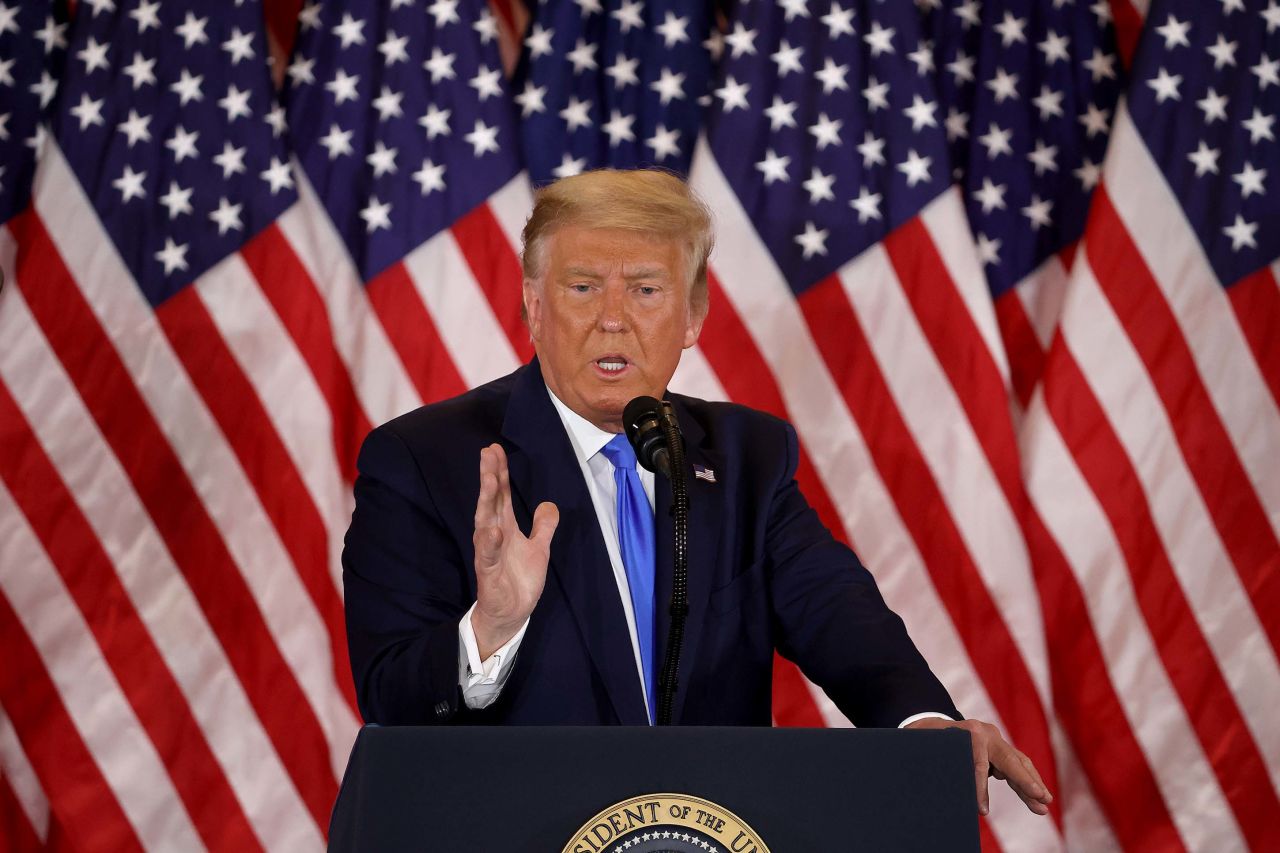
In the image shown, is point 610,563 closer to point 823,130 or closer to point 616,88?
point 823,130

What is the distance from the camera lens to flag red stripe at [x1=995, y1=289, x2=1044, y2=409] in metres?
4.59

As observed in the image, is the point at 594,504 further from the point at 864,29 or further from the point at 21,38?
the point at 21,38

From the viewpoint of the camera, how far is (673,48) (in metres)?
4.55

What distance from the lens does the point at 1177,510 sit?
13.9ft

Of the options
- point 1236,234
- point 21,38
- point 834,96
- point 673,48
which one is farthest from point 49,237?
point 1236,234

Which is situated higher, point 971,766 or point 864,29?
point 864,29

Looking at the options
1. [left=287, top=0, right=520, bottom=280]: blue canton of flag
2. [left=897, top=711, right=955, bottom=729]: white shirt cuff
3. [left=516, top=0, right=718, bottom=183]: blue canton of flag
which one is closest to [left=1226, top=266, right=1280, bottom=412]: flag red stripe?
[left=516, top=0, right=718, bottom=183]: blue canton of flag

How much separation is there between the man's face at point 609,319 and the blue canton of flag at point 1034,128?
2357 mm

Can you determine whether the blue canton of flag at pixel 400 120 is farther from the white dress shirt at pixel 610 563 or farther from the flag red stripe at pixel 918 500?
the white dress shirt at pixel 610 563

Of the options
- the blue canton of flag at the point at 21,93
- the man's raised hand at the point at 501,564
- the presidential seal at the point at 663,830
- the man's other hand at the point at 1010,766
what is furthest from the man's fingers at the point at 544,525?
the blue canton of flag at the point at 21,93

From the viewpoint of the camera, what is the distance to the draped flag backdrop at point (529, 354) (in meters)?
4.17

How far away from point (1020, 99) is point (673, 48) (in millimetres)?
1118

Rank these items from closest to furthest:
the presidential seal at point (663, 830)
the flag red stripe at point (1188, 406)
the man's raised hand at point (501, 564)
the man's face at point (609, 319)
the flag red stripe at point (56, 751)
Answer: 1. the presidential seal at point (663, 830)
2. the man's raised hand at point (501, 564)
3. the man's face at point (609, 319)
4. the flag red stripe at point (56, 751)
5. the flag red stripe at point (1188, 406)

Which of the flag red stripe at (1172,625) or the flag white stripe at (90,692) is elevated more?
the flag white stripe at (90,692)
